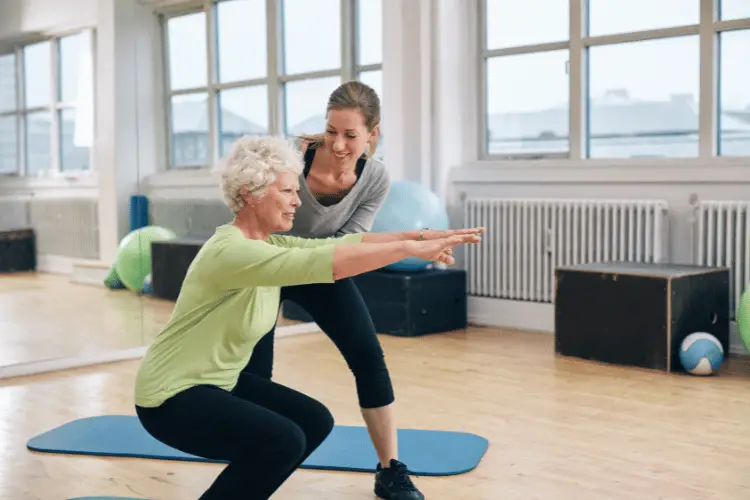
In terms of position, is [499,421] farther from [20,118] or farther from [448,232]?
[20,118]

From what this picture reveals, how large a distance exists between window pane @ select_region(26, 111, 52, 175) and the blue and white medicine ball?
2985 millimetres

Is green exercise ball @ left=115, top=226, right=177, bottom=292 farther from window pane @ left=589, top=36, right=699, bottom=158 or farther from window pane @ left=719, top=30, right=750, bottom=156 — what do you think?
window pane @ left=719, top=30, right=750, bottom=156

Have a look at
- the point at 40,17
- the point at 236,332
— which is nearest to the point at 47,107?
the point at 40,17

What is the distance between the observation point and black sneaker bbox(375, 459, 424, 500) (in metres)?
2.46

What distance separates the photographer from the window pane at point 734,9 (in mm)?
4590

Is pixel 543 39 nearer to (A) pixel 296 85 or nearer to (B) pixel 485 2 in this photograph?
(B) pixel 485 2

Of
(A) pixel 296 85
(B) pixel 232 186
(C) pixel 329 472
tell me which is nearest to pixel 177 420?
(B) pixel 232 186

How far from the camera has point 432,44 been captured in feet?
18.2

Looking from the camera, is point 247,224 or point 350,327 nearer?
point 247,224

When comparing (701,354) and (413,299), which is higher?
(413,299)

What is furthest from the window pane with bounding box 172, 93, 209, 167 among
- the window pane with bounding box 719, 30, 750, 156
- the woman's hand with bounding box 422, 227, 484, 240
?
the woman's hand with bounding box 422, 227, 484, 240

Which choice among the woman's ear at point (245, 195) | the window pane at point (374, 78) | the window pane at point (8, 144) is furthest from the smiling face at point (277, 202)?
the window pane at point (374, 78)

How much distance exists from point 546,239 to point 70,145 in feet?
8.27

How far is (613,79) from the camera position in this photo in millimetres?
5117
